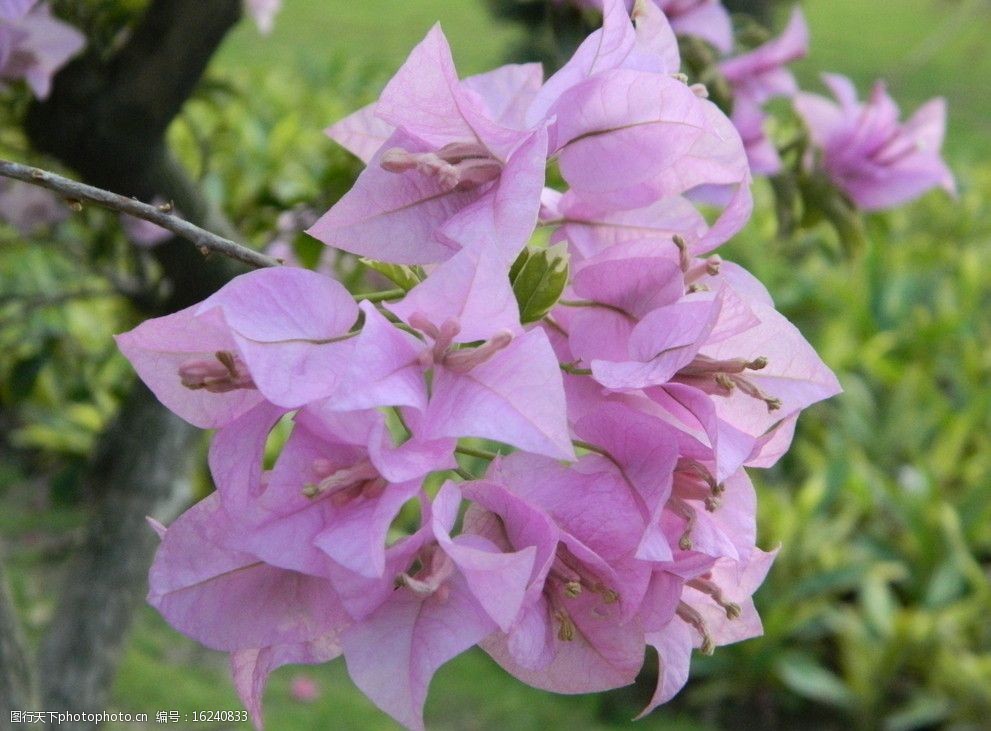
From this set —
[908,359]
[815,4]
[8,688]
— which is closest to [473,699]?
[8,688]

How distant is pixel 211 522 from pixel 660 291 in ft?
0.62

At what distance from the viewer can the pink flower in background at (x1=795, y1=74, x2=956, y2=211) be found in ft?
2.84

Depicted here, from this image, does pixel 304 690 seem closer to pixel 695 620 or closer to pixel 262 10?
pixel 262 10

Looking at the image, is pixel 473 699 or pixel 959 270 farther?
pixel 959 270

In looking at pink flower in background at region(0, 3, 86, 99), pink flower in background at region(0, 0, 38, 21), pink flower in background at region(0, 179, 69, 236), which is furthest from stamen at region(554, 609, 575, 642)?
pink flower in background at region(0, 179, 69, 236)

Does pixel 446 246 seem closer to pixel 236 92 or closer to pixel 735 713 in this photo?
pixel 236 92

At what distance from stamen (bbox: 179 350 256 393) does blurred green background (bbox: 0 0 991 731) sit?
27.9 inches

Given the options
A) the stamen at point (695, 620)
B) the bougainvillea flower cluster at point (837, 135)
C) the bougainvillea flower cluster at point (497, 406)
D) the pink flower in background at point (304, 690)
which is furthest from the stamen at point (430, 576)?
the pink flower in background at point (304, 690)

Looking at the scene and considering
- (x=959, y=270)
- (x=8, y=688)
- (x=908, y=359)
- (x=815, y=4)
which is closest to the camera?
(x=8, y=688)

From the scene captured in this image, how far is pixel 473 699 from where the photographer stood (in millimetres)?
1868

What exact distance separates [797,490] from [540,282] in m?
2.11

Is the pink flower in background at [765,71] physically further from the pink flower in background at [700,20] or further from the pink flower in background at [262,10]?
the pink flower in background at [262,10]

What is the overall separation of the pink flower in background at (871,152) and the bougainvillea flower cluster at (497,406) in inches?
18.1

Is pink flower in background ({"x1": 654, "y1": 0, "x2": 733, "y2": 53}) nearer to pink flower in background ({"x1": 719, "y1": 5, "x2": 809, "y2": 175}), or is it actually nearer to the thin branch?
pink flower in background ({"x1": 719, "y1": 5, "x2": 809, "y2": 175})
